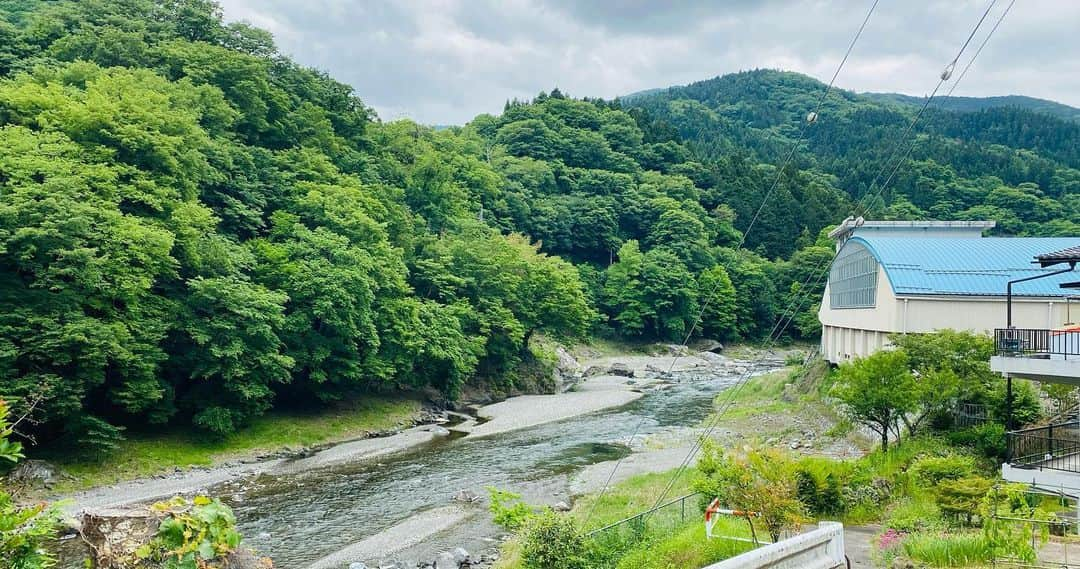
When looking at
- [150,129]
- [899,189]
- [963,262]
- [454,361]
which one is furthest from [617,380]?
[899,189]

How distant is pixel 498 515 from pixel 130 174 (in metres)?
23.9

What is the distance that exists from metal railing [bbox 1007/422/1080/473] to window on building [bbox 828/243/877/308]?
647 inches

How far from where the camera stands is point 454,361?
140 ft

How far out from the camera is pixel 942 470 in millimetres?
16344

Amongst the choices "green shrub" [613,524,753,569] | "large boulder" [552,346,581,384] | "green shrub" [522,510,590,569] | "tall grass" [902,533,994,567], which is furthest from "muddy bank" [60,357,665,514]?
"tall grass" [902,533,994,567]

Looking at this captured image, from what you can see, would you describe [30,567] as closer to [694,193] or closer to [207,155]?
[207,155]

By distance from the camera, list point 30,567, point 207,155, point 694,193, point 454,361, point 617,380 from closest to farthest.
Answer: point 30,567, point 207,155, point 454,361, point 617,380, point 694,193

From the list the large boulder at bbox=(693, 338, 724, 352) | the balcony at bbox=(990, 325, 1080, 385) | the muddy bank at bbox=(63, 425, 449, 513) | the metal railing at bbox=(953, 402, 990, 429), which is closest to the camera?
the balcony at bbox=(990, 325, 1080, 385)

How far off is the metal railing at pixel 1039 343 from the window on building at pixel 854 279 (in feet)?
60.8

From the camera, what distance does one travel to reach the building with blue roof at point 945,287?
27484 mm

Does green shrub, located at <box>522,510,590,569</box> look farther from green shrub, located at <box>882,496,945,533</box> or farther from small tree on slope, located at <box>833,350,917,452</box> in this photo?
small tree on slope, located at <box>833,350,917,452</box>

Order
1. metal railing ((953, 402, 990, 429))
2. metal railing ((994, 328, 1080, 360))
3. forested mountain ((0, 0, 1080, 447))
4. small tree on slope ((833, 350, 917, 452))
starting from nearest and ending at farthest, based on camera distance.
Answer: metal railing ((994, 328, 1080, 360)), small tree on slope ((833, 350, 917, 452)), metal railing ((953, 402, 990, 429)), forested mountain ((0, 0, 1080, 447))

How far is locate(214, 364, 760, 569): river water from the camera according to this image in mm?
19828

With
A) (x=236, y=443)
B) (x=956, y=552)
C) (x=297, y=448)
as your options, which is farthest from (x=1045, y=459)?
(x=236, y=443)
